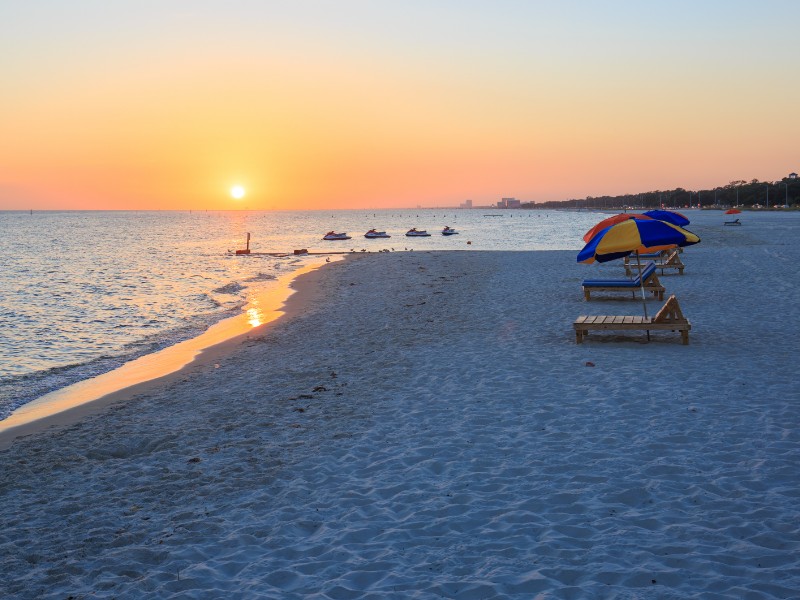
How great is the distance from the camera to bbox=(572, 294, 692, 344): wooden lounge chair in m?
13.0

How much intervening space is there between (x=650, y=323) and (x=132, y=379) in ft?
33.3

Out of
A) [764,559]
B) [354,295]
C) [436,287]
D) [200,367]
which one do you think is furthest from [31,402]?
[436,287]

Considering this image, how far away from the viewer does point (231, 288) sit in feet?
102

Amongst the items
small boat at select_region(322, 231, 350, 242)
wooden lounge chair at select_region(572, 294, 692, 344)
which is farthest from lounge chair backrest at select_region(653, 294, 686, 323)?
small boat at select_region(322, 231, 350, 242)

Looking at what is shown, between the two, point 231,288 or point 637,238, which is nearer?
point 637,238

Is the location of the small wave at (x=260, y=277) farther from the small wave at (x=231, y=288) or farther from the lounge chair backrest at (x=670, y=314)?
the lounge chair backrest at (x=670, y=314)

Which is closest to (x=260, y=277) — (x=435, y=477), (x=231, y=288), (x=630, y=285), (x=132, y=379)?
(x=231, y=288)

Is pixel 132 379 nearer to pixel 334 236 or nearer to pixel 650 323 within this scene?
pixel 650 323

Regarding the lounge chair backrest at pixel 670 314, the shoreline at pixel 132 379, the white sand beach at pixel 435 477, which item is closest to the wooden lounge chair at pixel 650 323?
the lounge chair backrest at pixel 670 314

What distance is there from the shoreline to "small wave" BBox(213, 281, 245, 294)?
8.03 metres

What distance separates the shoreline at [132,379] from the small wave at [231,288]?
803cm

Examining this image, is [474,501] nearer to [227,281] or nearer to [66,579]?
[66,579]

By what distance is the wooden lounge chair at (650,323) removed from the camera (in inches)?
510

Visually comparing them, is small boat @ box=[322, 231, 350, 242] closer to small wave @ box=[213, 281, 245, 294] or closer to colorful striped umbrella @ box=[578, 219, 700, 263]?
small wave @ box=[213, 281, 245, 294]
